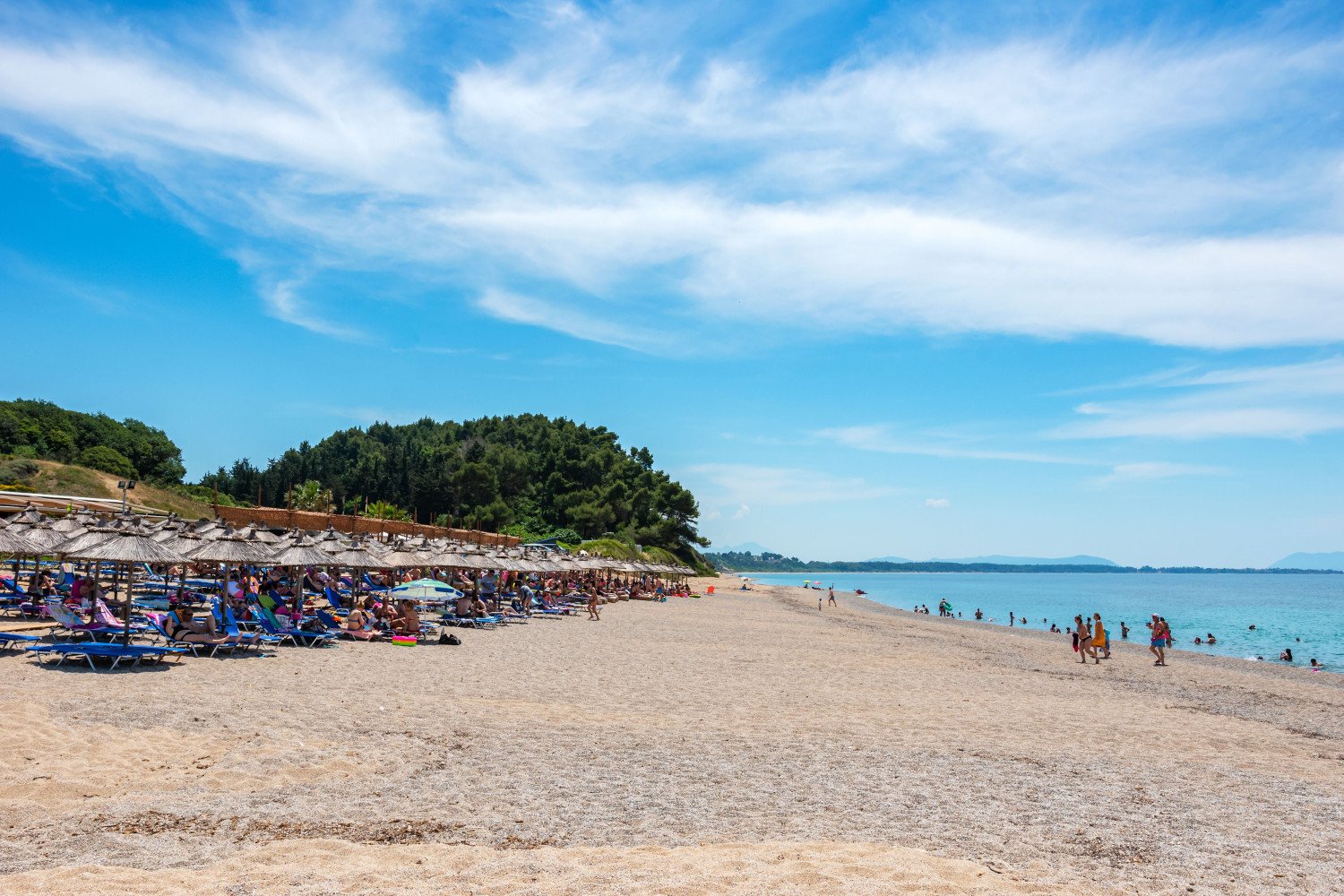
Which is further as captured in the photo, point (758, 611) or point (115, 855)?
point (758, 611)

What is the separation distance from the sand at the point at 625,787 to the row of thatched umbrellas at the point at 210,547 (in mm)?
1680

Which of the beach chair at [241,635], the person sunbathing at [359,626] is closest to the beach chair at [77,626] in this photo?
the beach chair at [241,635]

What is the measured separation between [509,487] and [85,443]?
3310 cm

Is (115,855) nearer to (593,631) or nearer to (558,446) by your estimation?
(593,631)

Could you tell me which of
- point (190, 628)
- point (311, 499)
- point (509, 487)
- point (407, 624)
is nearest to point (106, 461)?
point (311, 499)

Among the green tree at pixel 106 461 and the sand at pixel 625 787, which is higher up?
the green tree at pixel 106 461

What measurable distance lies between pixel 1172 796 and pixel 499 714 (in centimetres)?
680

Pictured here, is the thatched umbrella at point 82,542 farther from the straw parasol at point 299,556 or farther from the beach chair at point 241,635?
the straw parasol at point 299,556

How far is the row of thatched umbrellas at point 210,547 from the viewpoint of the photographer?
12.3m

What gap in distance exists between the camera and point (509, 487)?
79938 mm

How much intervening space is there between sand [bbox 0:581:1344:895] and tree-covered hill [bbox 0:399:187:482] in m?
53.8

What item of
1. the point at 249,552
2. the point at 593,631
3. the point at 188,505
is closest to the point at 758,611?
the point at 593,631

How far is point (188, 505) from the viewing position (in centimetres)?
4981

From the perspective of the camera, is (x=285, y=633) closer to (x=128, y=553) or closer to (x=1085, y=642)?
(x=128, y=553)
